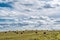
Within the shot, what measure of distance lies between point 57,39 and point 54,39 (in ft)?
4.53

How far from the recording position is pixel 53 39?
89.4 m

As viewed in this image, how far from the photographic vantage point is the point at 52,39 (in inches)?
3511

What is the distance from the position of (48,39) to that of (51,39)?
1.17 metres

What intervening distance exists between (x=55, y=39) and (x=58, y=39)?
1.42 m

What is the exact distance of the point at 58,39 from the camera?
89.4 metres

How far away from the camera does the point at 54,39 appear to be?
8962 cm

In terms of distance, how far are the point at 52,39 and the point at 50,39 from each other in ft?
2.57

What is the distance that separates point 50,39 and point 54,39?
5.27 ft

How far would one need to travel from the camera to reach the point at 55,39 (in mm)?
88688

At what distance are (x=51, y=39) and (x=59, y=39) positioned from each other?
10.2 ft

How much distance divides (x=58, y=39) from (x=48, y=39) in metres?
3.89

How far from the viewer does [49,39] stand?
294 feet

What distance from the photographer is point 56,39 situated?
88625 mm

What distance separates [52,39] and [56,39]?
62.7 inches
